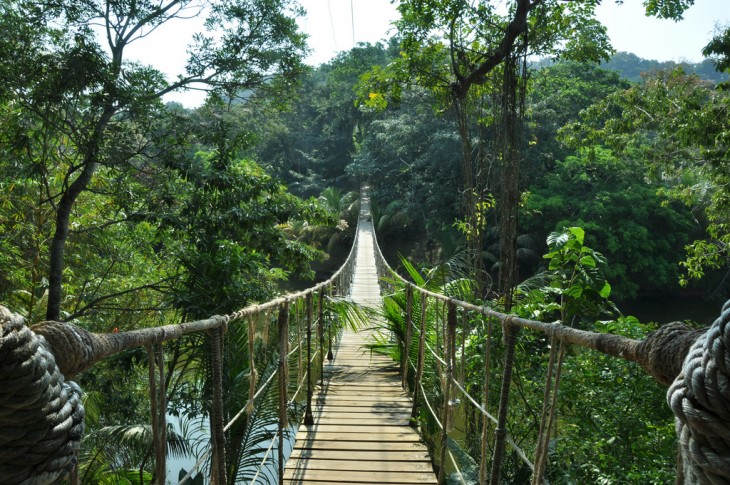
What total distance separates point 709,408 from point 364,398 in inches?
144

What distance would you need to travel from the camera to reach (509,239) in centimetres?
516

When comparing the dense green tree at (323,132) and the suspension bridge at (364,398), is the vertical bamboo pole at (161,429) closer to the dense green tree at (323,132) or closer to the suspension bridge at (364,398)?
the suspension bridge at (364,398)

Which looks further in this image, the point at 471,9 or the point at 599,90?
the point at 599,90

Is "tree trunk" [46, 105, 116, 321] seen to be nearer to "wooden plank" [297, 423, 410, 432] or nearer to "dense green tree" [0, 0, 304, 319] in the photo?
"dense green tree" [0, 0, 304, 319]

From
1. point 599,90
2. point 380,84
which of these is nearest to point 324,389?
point 380,84

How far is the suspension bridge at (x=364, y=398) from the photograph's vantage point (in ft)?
1.66

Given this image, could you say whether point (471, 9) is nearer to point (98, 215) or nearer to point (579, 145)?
point (579, 145)

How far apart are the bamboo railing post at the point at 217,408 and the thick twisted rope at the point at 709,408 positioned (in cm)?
133

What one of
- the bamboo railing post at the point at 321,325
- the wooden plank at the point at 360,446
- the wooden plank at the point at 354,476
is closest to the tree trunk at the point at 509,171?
the bamboo railing post at the point at 321,325

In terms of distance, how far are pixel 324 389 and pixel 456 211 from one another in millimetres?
12485

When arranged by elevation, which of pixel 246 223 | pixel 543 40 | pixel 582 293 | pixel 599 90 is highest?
pixel 599 90

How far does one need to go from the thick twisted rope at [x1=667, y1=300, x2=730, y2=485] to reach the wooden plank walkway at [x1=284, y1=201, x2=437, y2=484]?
239cm

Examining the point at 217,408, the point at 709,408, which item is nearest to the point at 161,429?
the point at 217,408

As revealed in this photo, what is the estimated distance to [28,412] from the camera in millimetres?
526
